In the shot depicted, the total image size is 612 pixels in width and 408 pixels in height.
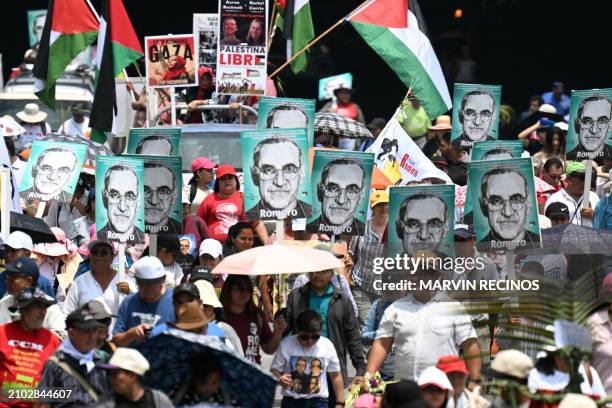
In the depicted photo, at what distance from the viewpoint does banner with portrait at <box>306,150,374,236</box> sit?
44.7 feet

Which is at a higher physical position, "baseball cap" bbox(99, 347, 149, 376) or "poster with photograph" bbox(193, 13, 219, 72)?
"poster with photograph" bbox(193, 13, 219, 72)

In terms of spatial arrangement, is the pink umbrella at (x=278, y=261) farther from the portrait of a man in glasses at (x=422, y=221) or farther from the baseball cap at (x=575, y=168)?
the baseball cap at (x=575, y=168)

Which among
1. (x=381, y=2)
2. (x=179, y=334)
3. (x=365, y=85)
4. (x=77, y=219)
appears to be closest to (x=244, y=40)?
(x=381, y=2)

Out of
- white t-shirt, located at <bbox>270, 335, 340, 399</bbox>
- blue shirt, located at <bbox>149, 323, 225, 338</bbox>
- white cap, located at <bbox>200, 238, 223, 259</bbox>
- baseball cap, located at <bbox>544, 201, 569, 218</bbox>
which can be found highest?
baseball cap, located at <bbox>544, 201, 569, 218</bbox>

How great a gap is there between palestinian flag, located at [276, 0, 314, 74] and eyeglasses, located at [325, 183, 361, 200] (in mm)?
5312

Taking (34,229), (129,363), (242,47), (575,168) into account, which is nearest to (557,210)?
(575,168)

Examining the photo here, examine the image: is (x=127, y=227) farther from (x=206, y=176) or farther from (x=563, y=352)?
(x=563, y=352)

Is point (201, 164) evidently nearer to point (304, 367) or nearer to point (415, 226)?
point (415, 226)

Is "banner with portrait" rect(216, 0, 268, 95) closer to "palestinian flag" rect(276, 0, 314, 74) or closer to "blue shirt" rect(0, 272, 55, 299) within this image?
"palestinian flag" rect(276, 0, 314, 74)

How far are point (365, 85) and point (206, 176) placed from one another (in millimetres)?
15360

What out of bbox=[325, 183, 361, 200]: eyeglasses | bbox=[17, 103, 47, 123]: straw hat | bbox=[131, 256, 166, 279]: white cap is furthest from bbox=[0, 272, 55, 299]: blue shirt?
bbox=[17, 103, 47, 123]: straw hat

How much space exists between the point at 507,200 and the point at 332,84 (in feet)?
41.7

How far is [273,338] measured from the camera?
12.2 m

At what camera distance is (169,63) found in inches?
716
